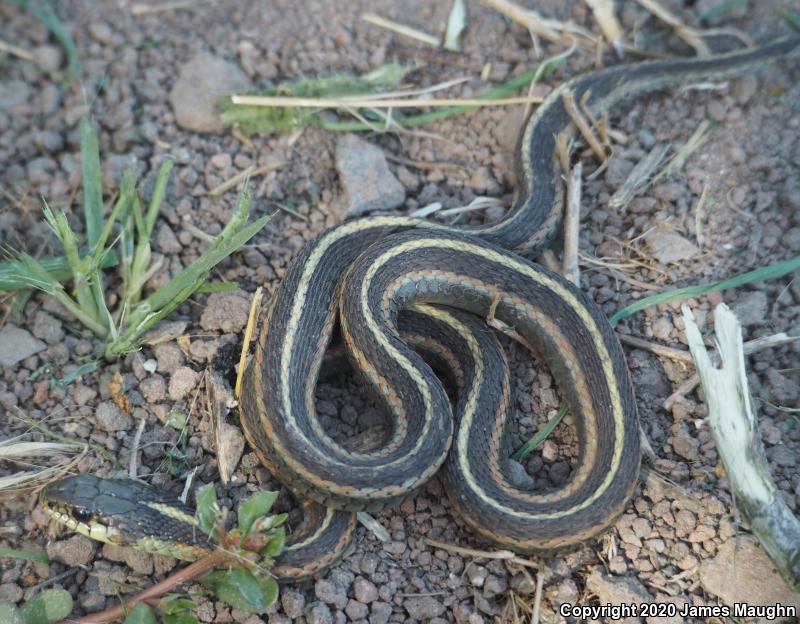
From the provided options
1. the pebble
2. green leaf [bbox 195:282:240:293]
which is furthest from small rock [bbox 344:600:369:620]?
green leaf [bbox 195:282:240:293]

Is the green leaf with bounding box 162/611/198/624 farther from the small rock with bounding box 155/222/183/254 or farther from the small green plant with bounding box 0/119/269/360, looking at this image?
the small rock with bounding box 155/222/183/254

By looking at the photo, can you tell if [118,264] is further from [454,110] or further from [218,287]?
[454,110]

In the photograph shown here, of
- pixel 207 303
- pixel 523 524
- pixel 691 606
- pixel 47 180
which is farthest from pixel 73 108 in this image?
pixel 691 606

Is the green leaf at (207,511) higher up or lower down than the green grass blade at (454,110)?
lower down

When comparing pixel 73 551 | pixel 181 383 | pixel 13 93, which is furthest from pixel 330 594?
pixel 13 93

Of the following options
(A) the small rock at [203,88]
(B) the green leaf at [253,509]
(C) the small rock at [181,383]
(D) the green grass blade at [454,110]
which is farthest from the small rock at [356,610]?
(A) the small rock at [203,88]

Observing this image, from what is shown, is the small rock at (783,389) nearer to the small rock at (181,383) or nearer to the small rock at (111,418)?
the small rock at (181,383)

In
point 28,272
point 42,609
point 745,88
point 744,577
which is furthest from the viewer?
point 745,88
